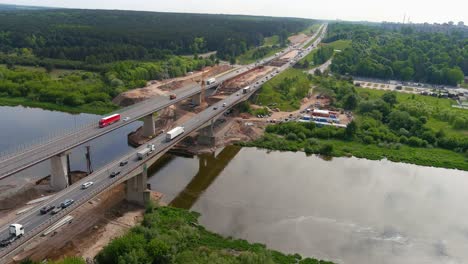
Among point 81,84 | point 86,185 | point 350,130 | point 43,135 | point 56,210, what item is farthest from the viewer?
point 81,84

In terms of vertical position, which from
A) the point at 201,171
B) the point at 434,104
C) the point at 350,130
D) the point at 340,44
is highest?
the point at 340,44

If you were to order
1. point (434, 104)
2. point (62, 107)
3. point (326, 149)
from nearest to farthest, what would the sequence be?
1. point (326, 149)
2. point (62, 107)
3. point (434, 104)

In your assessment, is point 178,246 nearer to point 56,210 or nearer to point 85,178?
point 56,210

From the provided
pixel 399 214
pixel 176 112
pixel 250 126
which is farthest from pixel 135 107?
pixel 399 214

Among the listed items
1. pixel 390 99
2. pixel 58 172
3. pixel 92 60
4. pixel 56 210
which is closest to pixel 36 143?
pixel 58 172

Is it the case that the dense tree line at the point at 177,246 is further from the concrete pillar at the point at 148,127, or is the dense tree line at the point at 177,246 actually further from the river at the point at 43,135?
the concrete pillar at the point at 148,127

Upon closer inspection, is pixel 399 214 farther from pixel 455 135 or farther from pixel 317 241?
pixel 455 135
